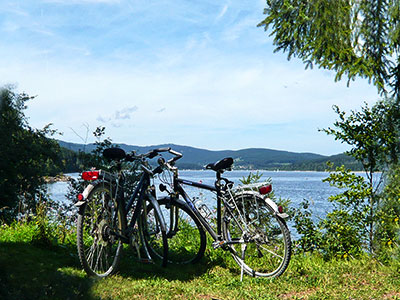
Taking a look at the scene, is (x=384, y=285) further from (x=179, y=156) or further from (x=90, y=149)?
(x=90, y=149)

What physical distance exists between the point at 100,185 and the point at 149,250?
1.32m

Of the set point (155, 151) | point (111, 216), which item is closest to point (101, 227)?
point (111, 216)

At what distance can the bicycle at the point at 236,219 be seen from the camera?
193 inches

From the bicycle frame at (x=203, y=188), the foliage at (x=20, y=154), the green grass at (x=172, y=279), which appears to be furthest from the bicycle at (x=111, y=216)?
the foliage at (x=20, y=154)

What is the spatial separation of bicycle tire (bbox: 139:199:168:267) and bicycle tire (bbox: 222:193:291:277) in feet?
2.64

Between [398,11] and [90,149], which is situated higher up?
[398,11]

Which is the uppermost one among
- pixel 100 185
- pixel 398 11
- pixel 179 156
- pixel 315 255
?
pixel 398 11

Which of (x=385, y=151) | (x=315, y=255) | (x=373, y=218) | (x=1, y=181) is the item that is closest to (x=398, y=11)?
(x=385, y=151)

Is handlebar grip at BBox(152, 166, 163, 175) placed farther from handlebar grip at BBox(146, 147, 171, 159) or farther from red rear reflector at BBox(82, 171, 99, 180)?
red rear reflector at BBox(82, 171, 99, 180)

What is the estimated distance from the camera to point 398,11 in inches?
284

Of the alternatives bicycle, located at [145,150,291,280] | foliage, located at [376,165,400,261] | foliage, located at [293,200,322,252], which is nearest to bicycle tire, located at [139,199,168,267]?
bicycle, located at [145,150,291,280]

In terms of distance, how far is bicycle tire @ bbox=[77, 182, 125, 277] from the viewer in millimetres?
4289

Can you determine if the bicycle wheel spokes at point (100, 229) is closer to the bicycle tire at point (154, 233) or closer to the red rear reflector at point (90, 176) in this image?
the red rear reflector at point (90, 176)

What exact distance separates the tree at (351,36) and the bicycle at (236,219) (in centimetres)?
350
